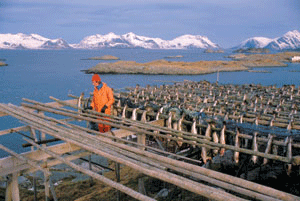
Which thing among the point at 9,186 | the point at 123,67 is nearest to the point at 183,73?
the point at 123,67

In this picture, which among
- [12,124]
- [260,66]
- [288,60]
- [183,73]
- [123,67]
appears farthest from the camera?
[288,60]

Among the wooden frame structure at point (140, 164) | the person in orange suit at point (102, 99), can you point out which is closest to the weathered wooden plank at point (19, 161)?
the wooden frame structure at point (140, 164)

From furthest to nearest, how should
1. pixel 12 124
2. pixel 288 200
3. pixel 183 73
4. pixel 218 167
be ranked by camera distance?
pixel 183 73
pixel 12 124
pixel 218 167
pixel 288 200

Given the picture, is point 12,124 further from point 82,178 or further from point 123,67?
point 123,67

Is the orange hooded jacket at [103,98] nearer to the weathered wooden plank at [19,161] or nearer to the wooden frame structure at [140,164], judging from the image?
the wooden frame structure at [140,164]

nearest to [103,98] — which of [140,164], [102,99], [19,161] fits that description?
[102,99]

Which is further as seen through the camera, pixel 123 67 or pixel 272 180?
pixel 123 67

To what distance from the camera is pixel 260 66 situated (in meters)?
89.3

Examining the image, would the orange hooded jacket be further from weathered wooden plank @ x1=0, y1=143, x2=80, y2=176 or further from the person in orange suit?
weathered wooden plank @ x1=0, y1=143, x2=80, y2=176

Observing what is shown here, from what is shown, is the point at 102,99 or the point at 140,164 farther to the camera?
the point at 102,99

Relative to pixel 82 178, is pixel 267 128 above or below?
above

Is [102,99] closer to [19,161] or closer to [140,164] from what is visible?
[19,161]

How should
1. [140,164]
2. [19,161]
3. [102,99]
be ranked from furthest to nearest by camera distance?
[102,99] → [19,161] → [140,164]

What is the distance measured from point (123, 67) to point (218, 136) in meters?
66.5
